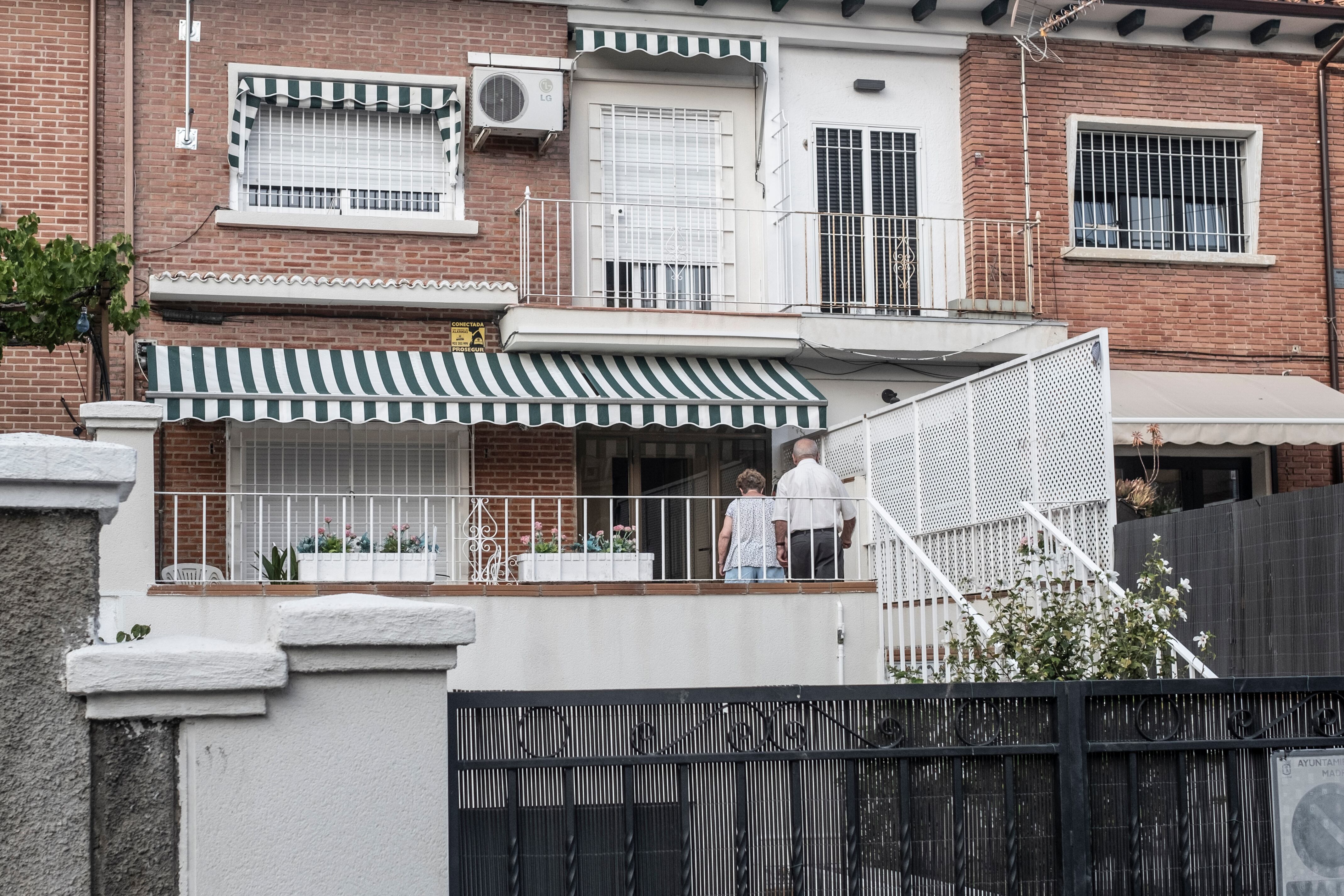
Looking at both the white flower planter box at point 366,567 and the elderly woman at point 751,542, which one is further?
the elderly woman at point 751,542

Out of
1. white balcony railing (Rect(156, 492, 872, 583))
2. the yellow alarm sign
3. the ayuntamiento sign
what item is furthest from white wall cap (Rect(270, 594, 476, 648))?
the yellow alarm sign

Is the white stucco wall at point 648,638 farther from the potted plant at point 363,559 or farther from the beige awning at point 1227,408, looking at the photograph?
the beige awning at point 1227,408

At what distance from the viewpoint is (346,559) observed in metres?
12.7

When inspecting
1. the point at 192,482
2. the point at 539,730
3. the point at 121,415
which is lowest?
the point at 539,730

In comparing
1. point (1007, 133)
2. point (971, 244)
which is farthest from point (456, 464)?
point (1007, 133)

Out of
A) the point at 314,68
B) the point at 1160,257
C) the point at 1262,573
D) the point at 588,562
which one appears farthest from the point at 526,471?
the point at 1262,573

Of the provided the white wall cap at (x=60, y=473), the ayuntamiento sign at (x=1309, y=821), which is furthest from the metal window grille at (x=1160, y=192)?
the white wall cap at (x=60, y=473)

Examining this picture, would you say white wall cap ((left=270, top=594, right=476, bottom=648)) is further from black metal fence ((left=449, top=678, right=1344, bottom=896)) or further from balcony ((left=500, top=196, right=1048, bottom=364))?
balcony ((left=500, top=196, right=1048, bottom=364))

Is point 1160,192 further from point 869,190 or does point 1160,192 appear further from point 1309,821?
point 1309,821

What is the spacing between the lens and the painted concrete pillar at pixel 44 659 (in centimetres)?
403

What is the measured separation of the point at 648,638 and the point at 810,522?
1.77 metres

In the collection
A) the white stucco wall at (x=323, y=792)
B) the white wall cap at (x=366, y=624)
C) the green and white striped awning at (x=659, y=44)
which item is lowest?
the white stucco wall at (x=323, y=792)

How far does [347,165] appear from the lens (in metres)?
15.0

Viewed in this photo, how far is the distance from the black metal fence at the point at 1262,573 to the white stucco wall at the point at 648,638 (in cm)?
292
